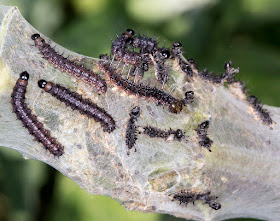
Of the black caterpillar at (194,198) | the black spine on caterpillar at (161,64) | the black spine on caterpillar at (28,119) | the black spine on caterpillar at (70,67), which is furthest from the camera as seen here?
the black spine on caterpillar at (161,64)

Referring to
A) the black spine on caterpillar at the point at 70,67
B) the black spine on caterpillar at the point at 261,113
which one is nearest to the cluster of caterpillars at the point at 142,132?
the black spine on caterpillar at the point at 70,67

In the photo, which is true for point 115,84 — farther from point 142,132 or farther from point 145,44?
point 145,44

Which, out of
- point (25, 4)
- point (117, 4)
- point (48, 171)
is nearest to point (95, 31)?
point (117, 4)

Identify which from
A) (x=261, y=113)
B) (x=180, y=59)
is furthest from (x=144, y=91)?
(x=261, y=113)

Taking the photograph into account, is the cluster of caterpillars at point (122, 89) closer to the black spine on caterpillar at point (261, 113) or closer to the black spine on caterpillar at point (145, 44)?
the black spine on caterpillar at point (145, 44)

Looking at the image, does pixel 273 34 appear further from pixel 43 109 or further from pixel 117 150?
pixel 43 109

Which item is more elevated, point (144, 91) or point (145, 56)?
point (145, 56)

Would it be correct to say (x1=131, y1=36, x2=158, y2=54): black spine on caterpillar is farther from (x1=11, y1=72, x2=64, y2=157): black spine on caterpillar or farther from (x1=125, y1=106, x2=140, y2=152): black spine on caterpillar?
(x1=11, y1=72, x2=64, y2=157): black spine on caterpillar
